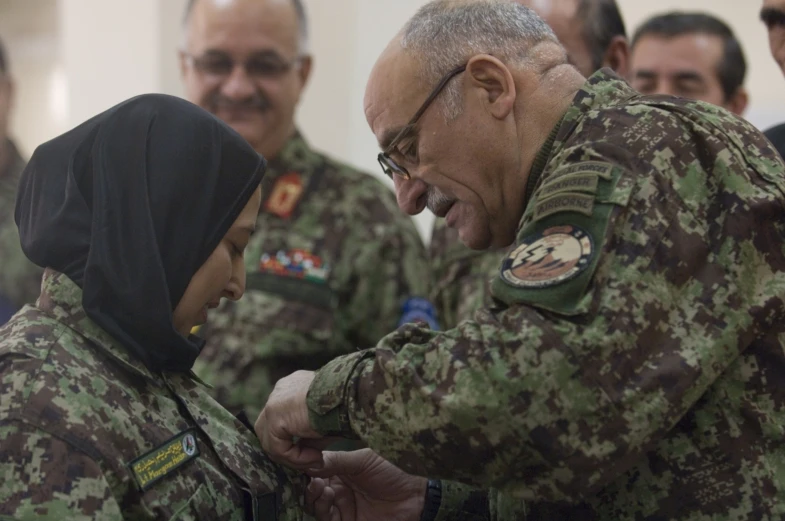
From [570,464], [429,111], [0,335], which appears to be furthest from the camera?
[429,111]

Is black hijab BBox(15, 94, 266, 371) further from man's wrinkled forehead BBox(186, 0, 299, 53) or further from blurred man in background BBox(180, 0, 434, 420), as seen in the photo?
man's wrinkled forehead BBox(186, 0, 299, 53)

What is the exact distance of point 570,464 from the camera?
1.84 m

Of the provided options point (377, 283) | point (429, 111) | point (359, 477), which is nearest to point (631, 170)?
point (429, 111)

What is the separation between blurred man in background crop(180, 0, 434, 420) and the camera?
11.8 feet

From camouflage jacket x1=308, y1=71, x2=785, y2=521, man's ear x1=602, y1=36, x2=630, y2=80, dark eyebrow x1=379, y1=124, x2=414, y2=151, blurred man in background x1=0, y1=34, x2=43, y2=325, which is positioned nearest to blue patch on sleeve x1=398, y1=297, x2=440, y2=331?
man's ear x1=602, y1=36, x2=630, y2=80

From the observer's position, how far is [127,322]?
2.02 meters

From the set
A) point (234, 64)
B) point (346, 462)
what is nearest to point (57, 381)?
point (346, 462)

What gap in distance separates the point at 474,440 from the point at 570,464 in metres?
0.16

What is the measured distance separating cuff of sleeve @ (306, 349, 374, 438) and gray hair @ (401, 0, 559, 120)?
539mm

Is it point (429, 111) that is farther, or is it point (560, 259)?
point (429, 111)

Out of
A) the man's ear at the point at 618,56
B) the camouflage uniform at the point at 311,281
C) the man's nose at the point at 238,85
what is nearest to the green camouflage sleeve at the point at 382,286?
the camouflage uniform at the point at 311,281

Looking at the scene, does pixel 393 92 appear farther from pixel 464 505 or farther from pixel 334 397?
pixel 464 505

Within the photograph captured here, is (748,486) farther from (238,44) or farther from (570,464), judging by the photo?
(238,44)

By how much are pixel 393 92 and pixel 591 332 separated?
0.72 metres
